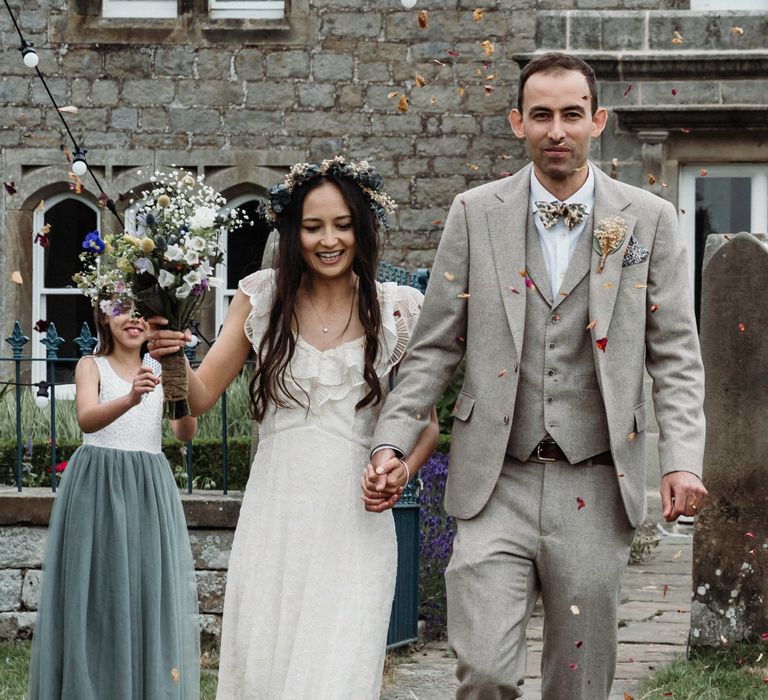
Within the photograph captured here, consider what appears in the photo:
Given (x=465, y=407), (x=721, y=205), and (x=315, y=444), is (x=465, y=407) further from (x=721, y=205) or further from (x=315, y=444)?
(x=721, y=205)

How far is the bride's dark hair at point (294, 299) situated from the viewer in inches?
175

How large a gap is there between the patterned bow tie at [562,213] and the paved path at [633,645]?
2.45 meters

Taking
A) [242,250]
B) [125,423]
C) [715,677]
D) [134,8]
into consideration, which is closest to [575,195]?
[125,423]

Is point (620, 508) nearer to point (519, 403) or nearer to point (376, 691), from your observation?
point (519, 403)

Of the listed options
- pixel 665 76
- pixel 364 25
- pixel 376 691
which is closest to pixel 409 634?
pixel 376 691

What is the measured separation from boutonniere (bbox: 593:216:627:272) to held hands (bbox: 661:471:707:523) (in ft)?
1.99

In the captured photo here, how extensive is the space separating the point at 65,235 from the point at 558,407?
10.00 meters

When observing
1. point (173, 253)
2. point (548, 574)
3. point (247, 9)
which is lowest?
point (548, 574)

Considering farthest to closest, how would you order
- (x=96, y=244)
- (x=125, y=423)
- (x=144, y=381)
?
(x=125, y=423)
(x=144, y=381)
(x=96, y=244)

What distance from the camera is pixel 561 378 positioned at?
4.19 meters

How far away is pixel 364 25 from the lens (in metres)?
12.8

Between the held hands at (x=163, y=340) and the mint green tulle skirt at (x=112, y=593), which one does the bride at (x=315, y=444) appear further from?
the mint green tulle skirt at (x=112, y=593)

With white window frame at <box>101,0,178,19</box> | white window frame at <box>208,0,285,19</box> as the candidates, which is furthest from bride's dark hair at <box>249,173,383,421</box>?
white window frame at <box>101,0,178,19</box>

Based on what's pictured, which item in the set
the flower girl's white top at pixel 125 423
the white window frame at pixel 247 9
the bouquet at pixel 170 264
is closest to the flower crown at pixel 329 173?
the bouquet at pixel 170 264
